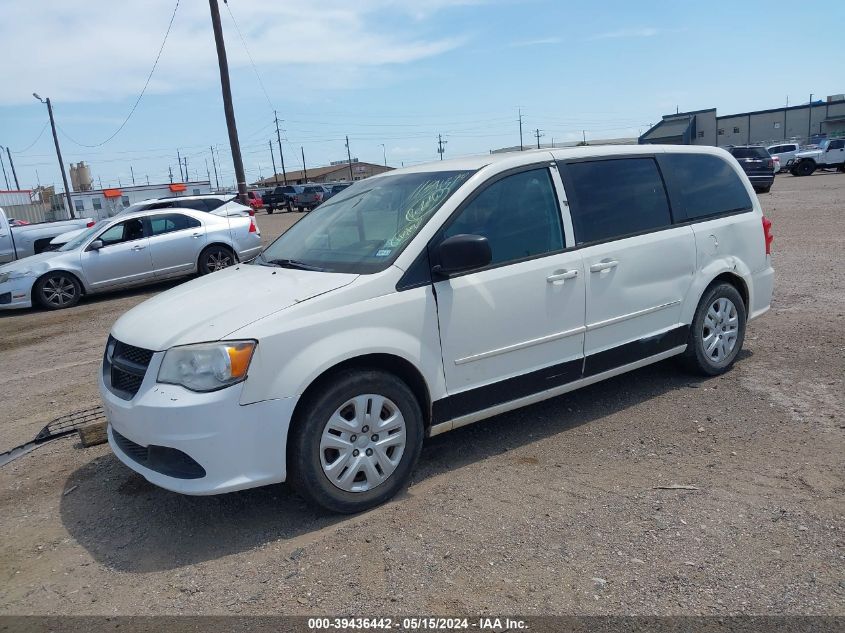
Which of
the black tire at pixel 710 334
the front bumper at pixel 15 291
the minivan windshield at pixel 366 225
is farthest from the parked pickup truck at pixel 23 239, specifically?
the black tire at pixel 710 334

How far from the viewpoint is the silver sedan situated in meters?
11.4

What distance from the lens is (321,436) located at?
3.54 metres

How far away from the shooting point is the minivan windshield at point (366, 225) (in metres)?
4.05

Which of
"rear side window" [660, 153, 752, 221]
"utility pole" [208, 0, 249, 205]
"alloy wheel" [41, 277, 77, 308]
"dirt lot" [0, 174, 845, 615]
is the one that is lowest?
"dirt lot" [0, 174, 845, 615]

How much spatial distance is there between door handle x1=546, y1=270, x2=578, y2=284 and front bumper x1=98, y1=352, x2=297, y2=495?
183cm

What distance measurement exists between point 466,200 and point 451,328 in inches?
31.4

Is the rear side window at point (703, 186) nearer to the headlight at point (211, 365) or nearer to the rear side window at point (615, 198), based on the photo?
the rear side window at point (615, 198)

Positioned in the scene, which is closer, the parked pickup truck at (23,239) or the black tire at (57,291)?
the black tire at (57,291)

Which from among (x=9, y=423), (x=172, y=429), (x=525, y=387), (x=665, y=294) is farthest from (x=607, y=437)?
(x=9, y=423)

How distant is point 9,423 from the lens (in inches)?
225

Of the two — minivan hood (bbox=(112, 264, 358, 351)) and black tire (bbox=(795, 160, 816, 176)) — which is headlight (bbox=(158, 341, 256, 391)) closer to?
minivan hood (bbox=(112, 264, 358, 351))

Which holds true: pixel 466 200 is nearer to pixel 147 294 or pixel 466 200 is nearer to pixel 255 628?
pixel 255 628

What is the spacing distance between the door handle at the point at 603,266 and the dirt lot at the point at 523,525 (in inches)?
42.6

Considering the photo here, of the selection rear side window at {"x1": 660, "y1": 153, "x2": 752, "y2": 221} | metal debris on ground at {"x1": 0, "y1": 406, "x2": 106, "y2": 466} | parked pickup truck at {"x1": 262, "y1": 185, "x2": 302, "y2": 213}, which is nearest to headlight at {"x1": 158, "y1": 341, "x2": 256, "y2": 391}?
metal debris on ground at {"x1": 0, "y1": 406, "x2": 106, "y2": 466}
